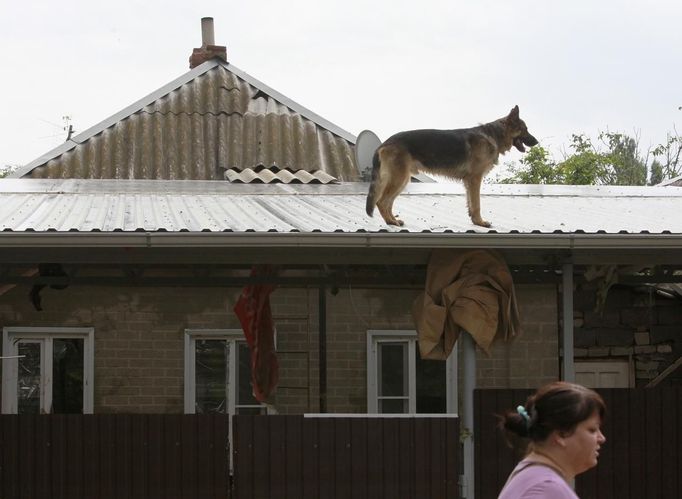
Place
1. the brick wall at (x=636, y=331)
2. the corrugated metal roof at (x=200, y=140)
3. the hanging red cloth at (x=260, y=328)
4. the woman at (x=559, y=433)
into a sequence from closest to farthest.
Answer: the woman at (x=559, y=433), the hanging red cloth at (x=260, y=328), the brick wall at (x=636, y=331), the corrugated metal roof at (x=200, y=140)

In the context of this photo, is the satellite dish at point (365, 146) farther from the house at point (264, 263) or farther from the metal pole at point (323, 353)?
the metal pole at point (323, 353)

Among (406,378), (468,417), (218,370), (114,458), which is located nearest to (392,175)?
(468,417)

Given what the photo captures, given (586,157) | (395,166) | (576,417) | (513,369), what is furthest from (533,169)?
(576,417)

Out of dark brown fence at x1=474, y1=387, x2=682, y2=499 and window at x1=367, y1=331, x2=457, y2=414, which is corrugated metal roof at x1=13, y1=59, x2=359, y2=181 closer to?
window at x1=367, y1=331, x2=457, y2=414

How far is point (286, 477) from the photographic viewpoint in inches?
351

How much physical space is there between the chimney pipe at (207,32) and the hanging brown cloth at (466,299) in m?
10.6

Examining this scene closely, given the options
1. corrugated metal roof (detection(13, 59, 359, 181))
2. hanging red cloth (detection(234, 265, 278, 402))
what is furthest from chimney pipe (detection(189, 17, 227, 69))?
hanging red cloth (detection(234, 265, 278, 402))

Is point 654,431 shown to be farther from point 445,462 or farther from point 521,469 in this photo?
point 521,469

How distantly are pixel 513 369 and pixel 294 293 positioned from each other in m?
2.56

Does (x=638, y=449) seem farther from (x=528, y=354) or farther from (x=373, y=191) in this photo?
(x=528, y=354)

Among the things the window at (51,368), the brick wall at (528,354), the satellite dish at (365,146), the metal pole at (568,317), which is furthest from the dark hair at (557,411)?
the satellite dish at (365,146)

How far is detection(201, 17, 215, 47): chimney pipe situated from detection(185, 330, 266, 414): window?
6.27 m

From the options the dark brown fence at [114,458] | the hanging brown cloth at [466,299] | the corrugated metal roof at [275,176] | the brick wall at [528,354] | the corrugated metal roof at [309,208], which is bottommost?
the dark brown fence at [114,458]

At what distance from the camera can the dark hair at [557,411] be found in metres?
3.94
